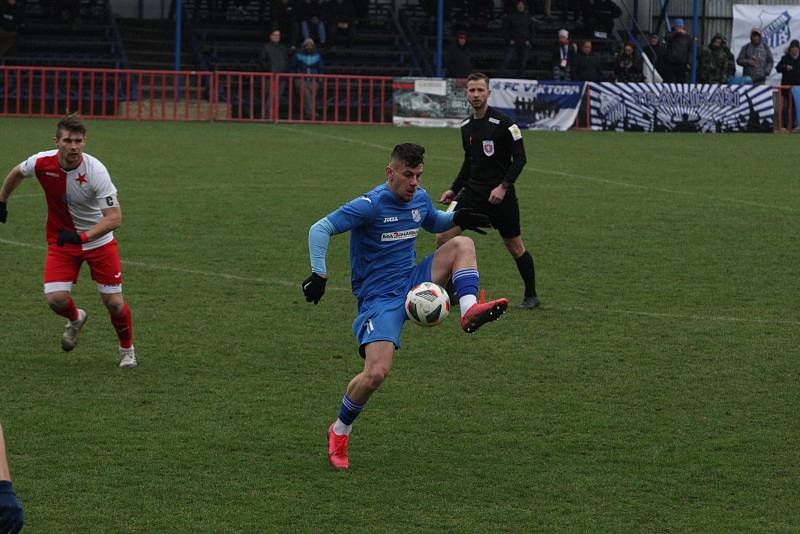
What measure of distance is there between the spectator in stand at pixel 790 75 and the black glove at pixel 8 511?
3103cm

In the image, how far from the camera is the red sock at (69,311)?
9.38 meters

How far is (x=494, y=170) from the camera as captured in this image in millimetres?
11695

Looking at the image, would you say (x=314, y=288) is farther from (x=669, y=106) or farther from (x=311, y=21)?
(x=311, y=21)

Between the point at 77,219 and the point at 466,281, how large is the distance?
3.20 m

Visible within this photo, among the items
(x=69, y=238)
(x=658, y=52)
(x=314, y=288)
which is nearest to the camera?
(x=314, y=288)

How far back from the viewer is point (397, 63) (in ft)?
123

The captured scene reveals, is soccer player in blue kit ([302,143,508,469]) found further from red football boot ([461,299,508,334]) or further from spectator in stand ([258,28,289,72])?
spectator in stand ([258,28,289,72])

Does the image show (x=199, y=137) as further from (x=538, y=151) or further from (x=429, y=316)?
(x=429, y=316)

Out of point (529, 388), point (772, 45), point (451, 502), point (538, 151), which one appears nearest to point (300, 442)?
point (451, 502)

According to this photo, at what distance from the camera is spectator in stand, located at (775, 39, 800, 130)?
33.0 meters

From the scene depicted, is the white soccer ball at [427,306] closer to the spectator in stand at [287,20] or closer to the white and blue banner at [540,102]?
the white and blue banner at [540,102]

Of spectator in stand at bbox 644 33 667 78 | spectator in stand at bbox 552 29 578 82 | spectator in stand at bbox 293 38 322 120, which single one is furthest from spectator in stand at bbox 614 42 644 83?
spectator in stand at bbox 293 38 322 120

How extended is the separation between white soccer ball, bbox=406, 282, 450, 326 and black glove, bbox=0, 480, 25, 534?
11.2ft

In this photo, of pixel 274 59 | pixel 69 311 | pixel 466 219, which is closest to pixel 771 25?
pixel 274 59
